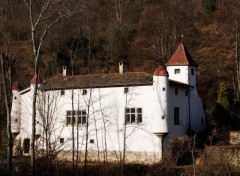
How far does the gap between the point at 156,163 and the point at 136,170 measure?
183 cm

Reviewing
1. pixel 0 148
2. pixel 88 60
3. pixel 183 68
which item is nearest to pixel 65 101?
pixel 0 148

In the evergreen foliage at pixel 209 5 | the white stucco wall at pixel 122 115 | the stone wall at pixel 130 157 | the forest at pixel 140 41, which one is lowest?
the stone wall at pixel 130 157

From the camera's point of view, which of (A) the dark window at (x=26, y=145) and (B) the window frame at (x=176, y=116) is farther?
(A) the dark window at (x=26, y=145)

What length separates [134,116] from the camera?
3266cm

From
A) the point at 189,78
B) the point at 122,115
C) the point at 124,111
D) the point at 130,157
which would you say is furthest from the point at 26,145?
the point at 189,78

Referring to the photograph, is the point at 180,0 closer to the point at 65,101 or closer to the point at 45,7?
the point at 65,101

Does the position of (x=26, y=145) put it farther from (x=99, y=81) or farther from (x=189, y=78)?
(x=189, y=78)

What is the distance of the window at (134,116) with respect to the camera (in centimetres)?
3259

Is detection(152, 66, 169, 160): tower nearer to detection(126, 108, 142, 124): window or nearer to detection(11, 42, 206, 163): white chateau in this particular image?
detection(11, 42, 206, 163): white chateau

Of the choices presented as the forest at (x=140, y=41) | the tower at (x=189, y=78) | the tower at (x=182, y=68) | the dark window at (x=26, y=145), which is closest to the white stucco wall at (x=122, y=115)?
the tower at (x=189, y=78)

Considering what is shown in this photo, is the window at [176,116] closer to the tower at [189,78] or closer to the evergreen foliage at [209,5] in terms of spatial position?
the tower at [189,78]

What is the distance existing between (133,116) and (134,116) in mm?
90

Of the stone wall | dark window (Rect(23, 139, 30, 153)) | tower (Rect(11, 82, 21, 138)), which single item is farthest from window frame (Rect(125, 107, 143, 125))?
tower (Rect(11, 82, 21, 138))

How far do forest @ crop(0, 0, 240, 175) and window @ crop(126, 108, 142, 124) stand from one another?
8501 mm
